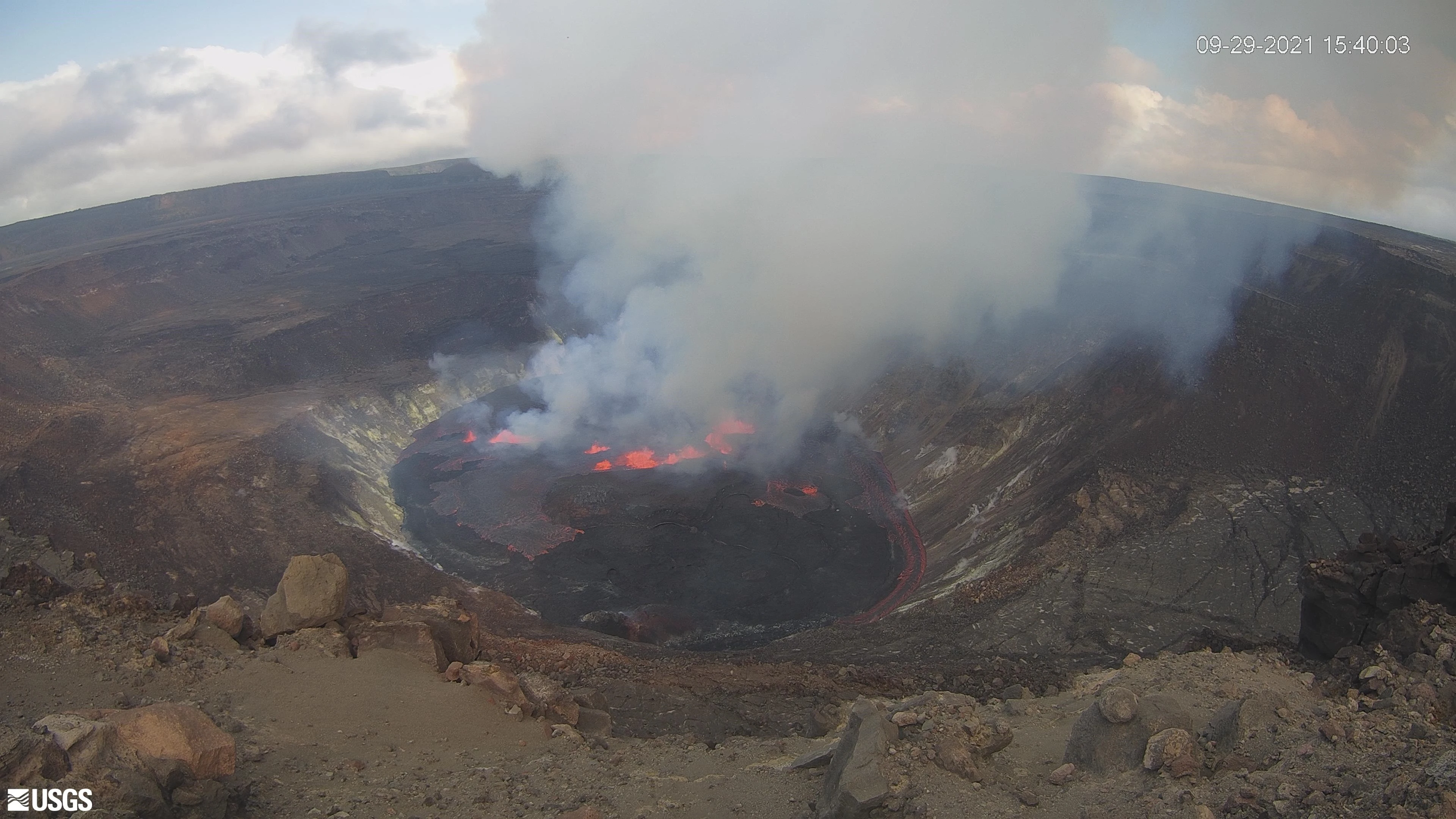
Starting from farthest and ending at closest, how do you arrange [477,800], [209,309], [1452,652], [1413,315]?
[209,309] → [1413,315] → [1452,652] → [477,800]

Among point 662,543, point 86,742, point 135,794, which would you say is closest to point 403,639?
point 86,742

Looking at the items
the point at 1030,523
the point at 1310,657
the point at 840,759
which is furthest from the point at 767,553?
the point at 840,759

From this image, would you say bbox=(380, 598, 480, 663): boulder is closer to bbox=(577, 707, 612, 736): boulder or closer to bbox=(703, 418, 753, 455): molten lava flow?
bbox=(577, 707, 612, 736): boulder

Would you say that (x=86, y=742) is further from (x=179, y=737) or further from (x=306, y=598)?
(x=306, y=598)

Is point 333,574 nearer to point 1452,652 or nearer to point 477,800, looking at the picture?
point 477,800

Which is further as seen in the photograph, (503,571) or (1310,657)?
(503,571)

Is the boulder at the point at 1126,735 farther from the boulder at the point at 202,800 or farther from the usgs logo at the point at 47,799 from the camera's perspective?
the usgs logo at the point at 47,799
